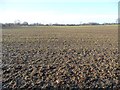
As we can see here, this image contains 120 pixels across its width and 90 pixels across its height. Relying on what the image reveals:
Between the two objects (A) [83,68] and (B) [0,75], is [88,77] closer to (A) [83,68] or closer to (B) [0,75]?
(A) [83,68]

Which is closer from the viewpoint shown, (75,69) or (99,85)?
(99,85)

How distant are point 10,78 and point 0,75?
0.68m

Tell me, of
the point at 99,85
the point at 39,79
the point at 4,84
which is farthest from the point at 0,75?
the point at 99,85

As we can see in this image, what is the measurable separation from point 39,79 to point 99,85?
95.2 inches

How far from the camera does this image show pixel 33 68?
10461 millimetres

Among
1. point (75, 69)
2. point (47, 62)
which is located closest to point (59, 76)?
point (75, 69)

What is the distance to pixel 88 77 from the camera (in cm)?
884

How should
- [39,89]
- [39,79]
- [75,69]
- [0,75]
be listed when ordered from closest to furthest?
[39,89], [39,79], [0,75], [75,69]

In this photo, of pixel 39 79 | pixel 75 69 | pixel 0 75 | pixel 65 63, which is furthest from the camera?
pixel 65 63

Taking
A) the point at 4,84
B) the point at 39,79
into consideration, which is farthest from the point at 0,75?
the point at 39,79

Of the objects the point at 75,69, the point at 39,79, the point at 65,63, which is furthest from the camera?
the point at 65,63

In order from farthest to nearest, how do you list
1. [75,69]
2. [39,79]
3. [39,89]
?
1. [75,69]
2. [39,79]
3. [39,89]

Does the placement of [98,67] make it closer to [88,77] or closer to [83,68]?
[83,68]

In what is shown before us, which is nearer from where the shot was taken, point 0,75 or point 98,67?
point 0,75
